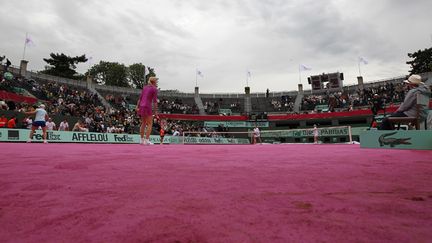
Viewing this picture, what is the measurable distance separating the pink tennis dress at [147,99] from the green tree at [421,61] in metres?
54.0

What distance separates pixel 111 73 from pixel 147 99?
6306 centimetres

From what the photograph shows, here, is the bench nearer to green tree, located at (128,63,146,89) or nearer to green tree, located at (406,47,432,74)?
green tree, located at (406,47,432,74)

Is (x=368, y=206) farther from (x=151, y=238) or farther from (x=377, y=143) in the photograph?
(x=377, y=143)

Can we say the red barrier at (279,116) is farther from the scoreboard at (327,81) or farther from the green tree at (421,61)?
the green tree at (421,61)

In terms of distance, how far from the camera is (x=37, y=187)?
2123 millimetres

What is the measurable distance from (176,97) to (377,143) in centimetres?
3932

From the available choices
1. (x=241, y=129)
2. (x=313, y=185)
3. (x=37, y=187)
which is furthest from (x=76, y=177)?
(x=241, y=129)

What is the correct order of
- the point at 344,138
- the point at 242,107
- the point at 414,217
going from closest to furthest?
1. the point at 414,217
2. the point at 344,138
3. the point at 242,107

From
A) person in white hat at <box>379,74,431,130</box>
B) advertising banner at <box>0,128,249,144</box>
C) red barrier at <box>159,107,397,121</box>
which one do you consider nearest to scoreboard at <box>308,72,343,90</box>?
red barrier at <box>159,107,397,121</box>

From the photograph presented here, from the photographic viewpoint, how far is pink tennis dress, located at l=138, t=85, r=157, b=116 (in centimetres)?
844

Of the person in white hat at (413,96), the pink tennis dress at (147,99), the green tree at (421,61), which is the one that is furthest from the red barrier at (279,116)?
the person in white hat at (413,96)

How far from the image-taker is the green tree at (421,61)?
162 ft

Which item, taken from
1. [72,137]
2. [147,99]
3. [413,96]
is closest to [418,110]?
[413,96]

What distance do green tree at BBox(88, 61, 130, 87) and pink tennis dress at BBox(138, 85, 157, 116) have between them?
61972mm
